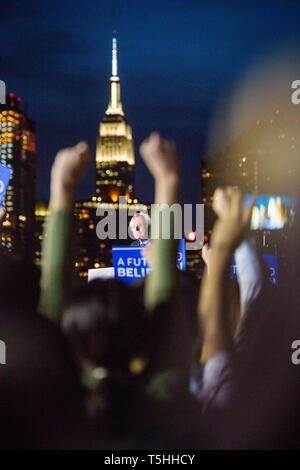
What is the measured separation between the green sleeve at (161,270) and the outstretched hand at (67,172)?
0.52 meters

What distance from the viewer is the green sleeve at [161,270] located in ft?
8.50

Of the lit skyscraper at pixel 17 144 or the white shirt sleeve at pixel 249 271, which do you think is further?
the lit skyscraper at pixel 17 144

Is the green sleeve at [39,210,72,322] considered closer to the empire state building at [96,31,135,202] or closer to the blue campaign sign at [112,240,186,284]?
the empire state building at [96,31,135,202]

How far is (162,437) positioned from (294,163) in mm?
13512

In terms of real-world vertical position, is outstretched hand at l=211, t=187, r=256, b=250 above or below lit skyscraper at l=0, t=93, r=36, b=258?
below

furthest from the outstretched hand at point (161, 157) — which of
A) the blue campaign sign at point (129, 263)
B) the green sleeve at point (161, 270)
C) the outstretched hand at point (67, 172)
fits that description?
the blue campaign sign at point (129, 263)

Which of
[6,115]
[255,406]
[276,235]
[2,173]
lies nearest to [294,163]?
[276,235]

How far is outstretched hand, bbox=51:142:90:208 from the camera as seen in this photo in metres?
2.76

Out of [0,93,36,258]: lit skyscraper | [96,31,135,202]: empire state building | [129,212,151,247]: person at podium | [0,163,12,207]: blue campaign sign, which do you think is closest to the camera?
[96,31,135,202]: empire state building

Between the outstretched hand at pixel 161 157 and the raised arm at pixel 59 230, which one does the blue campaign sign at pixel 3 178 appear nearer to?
the raised arm at pixel 59 230

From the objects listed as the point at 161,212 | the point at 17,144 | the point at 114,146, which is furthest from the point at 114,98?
the point at 17,144

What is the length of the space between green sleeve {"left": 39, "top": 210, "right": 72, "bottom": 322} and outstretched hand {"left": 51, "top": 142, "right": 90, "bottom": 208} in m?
0.15

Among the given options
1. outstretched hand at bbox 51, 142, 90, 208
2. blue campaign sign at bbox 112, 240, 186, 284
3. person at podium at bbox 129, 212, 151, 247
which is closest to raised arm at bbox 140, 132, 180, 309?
outstretched hand at bbox 51, 142, 90, 208

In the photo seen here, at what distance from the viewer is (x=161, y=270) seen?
8.52 feet
